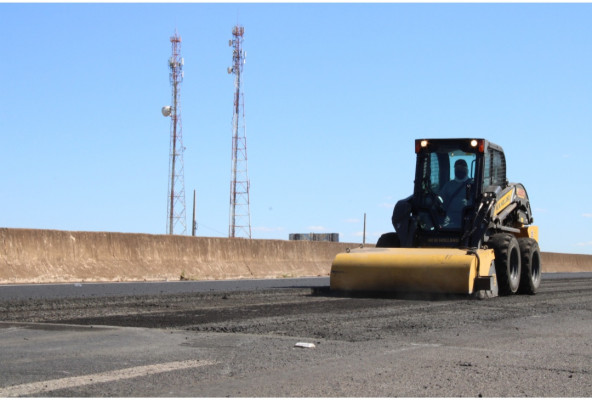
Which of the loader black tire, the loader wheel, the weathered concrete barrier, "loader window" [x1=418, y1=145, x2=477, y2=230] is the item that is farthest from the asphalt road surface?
the weathered concrete barrier

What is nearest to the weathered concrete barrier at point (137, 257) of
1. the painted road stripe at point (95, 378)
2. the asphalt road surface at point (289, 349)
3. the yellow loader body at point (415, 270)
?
the asphalt road surface at point (289, 349)

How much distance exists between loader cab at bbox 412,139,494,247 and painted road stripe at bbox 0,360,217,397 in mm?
10012

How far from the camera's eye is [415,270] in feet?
47.4

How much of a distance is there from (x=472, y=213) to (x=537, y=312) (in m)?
4.05

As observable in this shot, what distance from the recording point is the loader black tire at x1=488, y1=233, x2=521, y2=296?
50.8 feet

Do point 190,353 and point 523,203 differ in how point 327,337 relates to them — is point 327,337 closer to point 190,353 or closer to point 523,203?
point 190,353

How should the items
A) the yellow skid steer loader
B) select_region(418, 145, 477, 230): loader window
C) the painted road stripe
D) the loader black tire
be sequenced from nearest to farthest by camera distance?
1. the painted road stripe
2. the yellow skid steer loader
3. the loader black tire
4. select_region(418, 145, 477, 230): loader window

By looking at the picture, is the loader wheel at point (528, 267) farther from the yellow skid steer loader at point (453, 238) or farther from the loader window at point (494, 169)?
the loader window at point (494, 169)

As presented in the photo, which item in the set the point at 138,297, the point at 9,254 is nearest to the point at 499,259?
the point at 138,297

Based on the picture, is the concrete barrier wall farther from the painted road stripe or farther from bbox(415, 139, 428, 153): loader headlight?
the painted road stripe

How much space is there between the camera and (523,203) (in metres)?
17.8

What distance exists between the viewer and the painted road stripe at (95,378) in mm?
5594

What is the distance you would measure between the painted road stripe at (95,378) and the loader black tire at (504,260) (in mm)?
9706

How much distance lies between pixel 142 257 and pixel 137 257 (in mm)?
185
